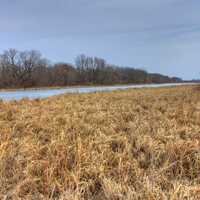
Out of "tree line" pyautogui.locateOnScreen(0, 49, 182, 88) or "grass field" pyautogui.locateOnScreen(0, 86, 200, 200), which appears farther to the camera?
"tree line" pyautogui.locateOnScreen(0, 49, 182, 88)

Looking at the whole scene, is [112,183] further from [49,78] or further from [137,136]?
[49,78]

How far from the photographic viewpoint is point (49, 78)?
216 ft

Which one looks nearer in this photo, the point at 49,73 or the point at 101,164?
the point at 101,164

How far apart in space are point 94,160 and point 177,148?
1293 millimetres

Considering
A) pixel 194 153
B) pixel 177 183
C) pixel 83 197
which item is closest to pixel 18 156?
pixel 83 197

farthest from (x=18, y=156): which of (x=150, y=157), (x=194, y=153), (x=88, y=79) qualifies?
(x=88, y=79)

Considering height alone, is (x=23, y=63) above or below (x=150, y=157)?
Answer: above

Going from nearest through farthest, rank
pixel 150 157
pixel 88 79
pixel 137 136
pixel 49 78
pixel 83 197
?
pixel 83 197 < pixel 150 157 < pixel 137 136 < pixel 49 78 < pixel 88 79

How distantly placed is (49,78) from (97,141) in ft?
207

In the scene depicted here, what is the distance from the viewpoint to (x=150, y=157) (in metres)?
3.80

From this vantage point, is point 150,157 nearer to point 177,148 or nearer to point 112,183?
point 177,148

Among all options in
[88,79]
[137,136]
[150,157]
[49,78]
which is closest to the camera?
[150,157]

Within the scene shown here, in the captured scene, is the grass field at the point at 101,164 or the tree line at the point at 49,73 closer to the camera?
the grass field at the point at 101,164

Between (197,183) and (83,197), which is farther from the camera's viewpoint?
(197,183)
